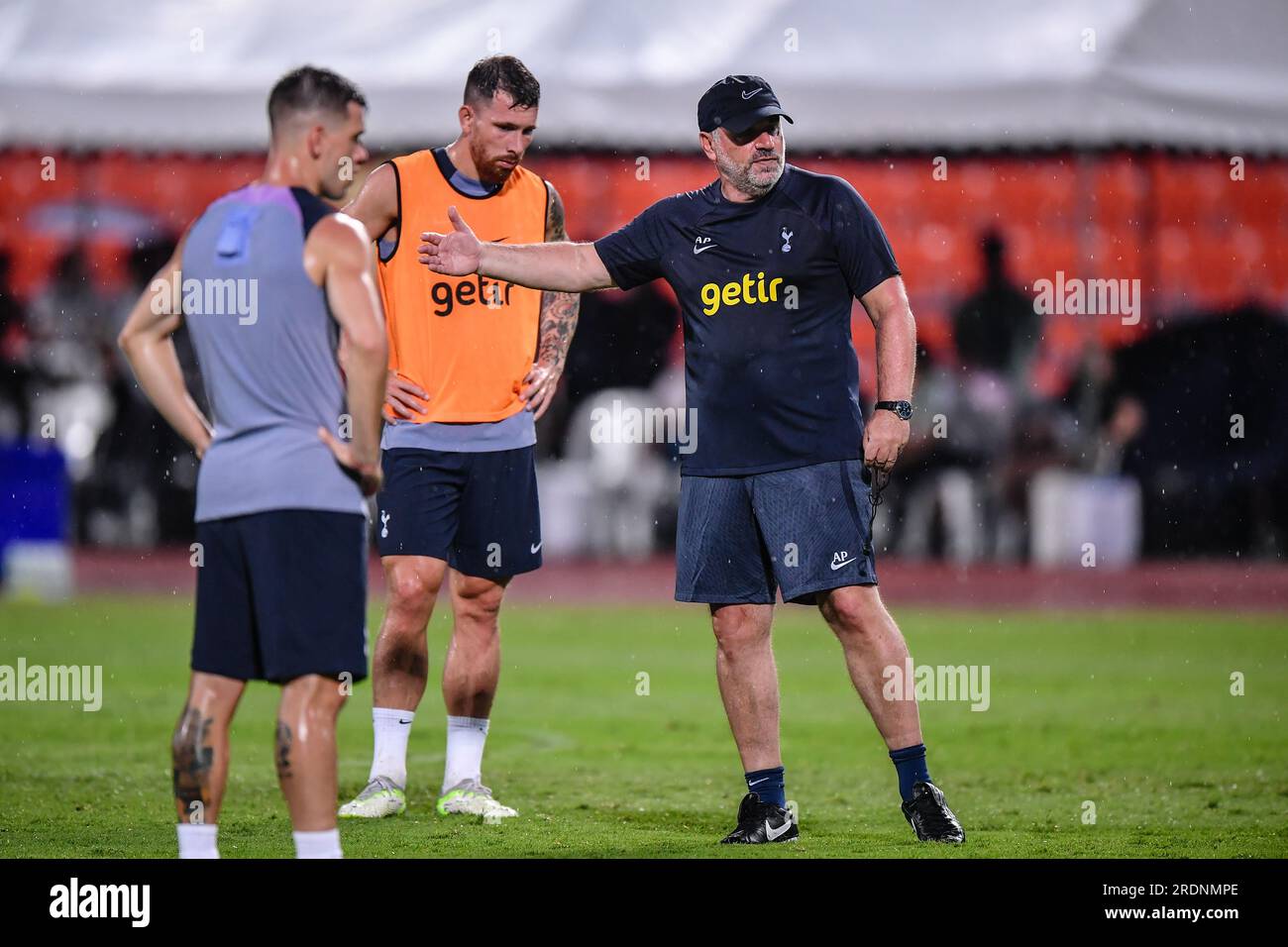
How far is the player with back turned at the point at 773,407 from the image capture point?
21.2 feet

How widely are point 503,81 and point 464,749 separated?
2642 millimetres

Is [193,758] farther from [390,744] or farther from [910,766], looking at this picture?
[910,766]

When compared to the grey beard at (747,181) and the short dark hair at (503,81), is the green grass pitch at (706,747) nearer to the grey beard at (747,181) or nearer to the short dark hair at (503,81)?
the grey beard at (747,181)

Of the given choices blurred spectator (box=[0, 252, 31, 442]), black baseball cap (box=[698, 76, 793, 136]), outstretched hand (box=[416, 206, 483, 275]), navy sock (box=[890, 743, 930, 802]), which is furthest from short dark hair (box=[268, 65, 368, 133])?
blurred spectator (box=[0, 252, 31, 442])

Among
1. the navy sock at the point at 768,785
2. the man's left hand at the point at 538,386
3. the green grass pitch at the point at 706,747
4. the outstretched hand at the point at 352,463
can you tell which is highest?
the man's left hand at the point at 538,386

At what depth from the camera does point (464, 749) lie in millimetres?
7289

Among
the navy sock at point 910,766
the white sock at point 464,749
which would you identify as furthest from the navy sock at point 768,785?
the white sock at point 464,749

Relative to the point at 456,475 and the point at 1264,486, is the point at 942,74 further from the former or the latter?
the point at 456,475

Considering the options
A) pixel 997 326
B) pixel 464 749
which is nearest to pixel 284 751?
pixel 464 749

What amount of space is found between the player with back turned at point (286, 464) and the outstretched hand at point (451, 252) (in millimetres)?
1228

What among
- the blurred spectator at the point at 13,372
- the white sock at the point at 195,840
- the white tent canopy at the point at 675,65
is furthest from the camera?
the blurred spectator at the point at 13,372

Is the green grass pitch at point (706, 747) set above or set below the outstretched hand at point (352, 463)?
below

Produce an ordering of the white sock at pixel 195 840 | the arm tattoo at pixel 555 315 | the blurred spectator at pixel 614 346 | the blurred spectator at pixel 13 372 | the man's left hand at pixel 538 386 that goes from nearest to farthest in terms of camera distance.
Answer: the white sock at pixel 195 840, the man's left hand at pixel 538 386, the arm tattoo at pixel 555 315, the blurred spectator at pixel 614 346, the blurred spectator at pixel 13 372
